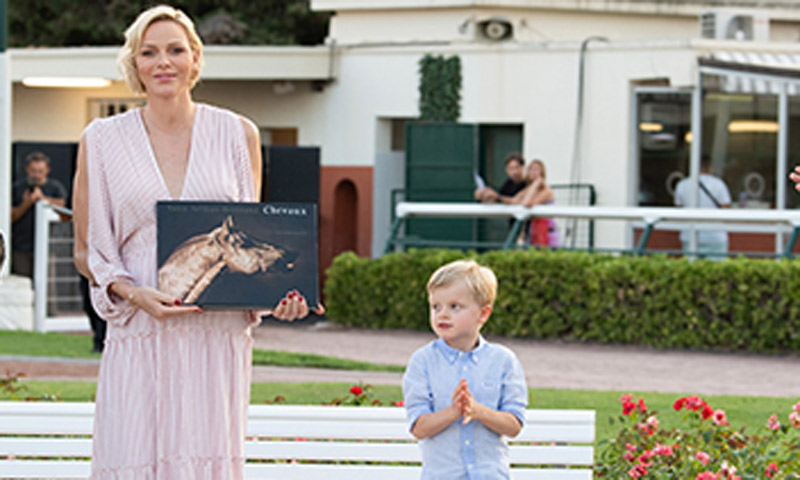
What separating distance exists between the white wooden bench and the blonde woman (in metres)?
1.21

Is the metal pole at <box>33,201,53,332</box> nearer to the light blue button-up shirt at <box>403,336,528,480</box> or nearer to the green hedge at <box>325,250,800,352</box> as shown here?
the green hedge at <box>325,250,800,352</box>

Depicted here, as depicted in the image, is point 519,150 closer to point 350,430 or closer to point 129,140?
point 350,430

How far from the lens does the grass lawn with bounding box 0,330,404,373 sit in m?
11.5

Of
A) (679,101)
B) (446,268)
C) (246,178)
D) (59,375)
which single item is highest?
(679,101)

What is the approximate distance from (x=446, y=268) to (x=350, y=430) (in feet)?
4.37

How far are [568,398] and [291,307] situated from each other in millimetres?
5369

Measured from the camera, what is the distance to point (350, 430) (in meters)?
5.19

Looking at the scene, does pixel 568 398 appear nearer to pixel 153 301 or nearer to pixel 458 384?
pixel 458 384

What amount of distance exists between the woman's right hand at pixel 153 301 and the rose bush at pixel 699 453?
229 centimetres

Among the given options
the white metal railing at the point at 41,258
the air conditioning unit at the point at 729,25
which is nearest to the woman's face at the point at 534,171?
the air conditioning unit at the point at 729,25

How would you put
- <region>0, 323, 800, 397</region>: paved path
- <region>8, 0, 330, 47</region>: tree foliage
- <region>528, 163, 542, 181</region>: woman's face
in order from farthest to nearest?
<region>8, 0, 330, 47</region>: tree foliage < <region>528, 163, 542, 181</region>: woman's face < <region>0, 323, 800, 397</region>: paved path

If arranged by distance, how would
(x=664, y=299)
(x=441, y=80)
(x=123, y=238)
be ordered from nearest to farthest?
1. (x=123, y=238)
2. (x=664, y=299)
3. (x=441, y=80)

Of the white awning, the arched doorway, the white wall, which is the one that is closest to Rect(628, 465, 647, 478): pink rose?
the white awning

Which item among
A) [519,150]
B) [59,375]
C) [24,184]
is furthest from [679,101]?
[59,375]
